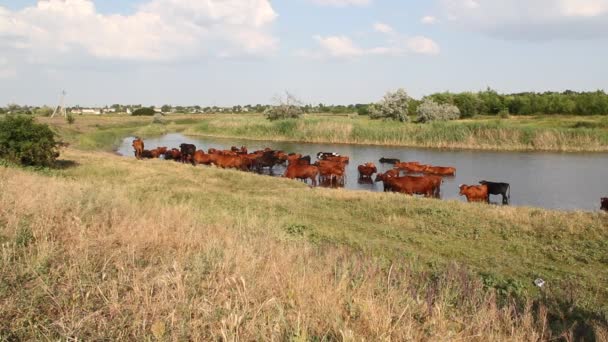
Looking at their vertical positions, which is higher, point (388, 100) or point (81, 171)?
point (388, 100)

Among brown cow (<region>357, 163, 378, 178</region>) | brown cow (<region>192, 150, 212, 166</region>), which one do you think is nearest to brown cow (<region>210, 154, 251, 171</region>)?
brown cow (<region>192, 150, 212, 166</region>)

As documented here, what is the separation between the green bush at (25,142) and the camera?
18828 millimetres

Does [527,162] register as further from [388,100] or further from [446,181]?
[388,100]

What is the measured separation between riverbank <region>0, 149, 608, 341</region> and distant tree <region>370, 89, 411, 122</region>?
153ft

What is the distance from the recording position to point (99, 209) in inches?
312

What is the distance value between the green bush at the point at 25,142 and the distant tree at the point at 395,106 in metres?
43.5

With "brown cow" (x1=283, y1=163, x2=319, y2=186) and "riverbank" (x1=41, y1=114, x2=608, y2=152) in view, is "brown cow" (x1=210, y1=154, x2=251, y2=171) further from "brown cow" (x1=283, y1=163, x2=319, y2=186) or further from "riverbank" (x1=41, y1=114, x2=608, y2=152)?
"riverbank" (x1=41, y1=114, x2=608, y2=152)

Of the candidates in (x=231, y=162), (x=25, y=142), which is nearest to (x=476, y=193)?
(x=231, y=162)

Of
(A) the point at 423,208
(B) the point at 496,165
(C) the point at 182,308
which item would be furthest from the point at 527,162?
(C) the point at 182,308

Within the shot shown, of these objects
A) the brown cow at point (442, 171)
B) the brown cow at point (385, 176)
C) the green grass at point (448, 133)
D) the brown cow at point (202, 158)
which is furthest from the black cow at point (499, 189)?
the green grass at point (448, 133)

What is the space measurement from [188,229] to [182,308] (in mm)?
3135

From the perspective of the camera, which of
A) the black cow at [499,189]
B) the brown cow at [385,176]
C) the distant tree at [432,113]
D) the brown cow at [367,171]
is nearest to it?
the black cow at [499,189]

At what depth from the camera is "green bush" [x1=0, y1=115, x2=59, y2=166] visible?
18828 mm

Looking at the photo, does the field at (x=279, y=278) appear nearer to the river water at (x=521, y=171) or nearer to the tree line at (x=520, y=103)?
the river water at (x=521, y=171)
